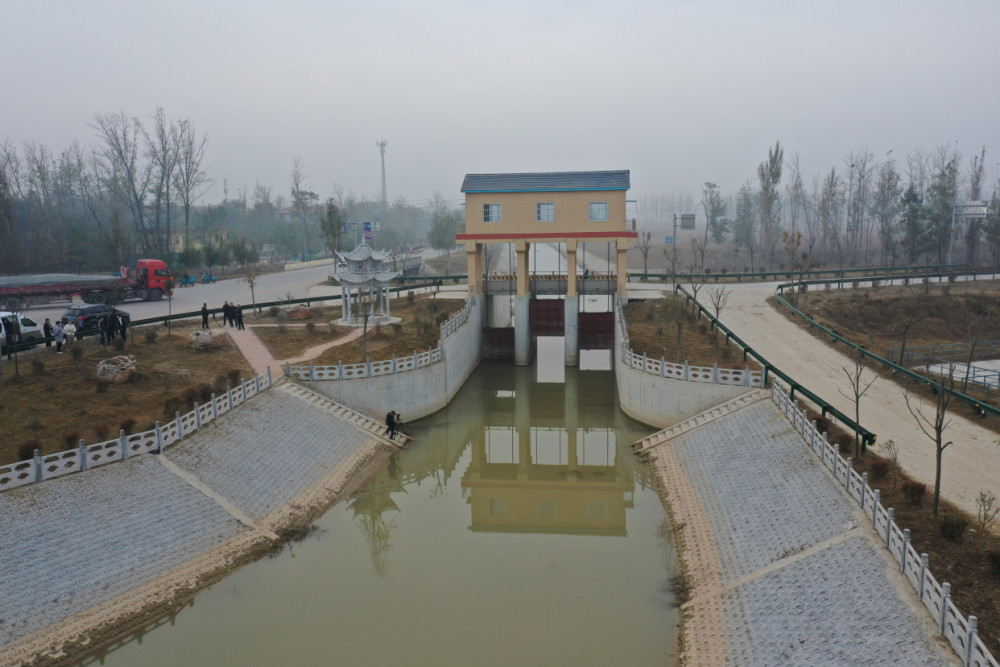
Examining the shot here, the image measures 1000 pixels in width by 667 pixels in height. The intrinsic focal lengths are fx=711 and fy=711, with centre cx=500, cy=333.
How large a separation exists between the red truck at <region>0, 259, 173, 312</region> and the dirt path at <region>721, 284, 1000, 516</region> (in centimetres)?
3332

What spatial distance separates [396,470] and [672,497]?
8.83 meters

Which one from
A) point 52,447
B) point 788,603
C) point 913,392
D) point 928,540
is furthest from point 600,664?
point 913,392

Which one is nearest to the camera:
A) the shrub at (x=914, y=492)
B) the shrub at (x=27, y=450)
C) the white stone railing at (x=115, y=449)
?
the shrub at (x=914, y=492)

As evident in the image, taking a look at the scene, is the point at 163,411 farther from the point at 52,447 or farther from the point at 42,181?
the point at 42,181

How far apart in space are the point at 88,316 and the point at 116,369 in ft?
34.2

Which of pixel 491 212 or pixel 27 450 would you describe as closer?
pixel 27 450

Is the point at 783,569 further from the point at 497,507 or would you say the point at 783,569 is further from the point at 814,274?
the point at 814,274

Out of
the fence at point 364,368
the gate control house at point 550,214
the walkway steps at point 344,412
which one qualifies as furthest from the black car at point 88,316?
the gate control house at point 550,214

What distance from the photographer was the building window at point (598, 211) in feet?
120

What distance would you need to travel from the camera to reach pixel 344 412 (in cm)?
2503

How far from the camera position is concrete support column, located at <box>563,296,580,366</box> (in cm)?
3712

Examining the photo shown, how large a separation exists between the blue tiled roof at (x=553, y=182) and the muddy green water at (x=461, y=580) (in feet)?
52.8

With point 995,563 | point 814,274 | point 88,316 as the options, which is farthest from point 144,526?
point 814,274

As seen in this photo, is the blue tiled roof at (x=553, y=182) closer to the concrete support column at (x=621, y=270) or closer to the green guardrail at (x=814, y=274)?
the concrete support column at (x=621, y=270)
